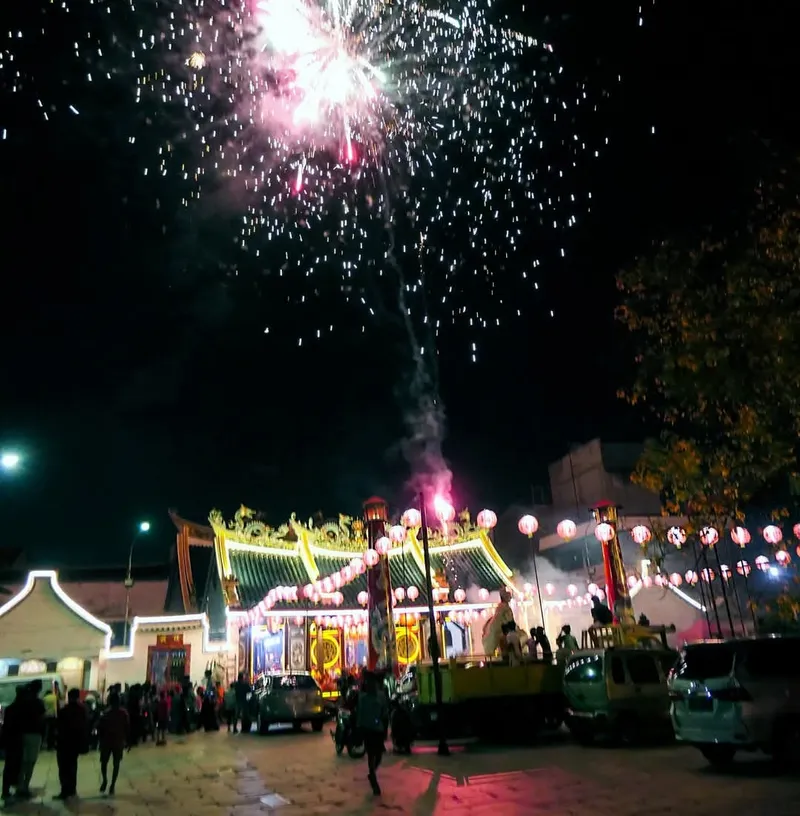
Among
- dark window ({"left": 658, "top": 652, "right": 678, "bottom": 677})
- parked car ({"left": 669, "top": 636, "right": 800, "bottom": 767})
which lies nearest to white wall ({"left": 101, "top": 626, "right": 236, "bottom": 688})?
dark window ({"left": 658, "top": 652, "right": 678, "bottom": 677})

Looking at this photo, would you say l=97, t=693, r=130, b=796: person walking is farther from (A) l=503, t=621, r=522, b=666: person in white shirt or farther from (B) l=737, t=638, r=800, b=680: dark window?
(B) l=737, t=638, r=800, b=680: dark window

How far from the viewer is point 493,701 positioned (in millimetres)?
13320

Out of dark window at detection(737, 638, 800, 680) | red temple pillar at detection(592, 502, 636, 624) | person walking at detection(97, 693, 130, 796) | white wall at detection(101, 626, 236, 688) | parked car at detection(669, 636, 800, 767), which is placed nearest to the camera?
parked car at detection(669, 636, 800, 767)

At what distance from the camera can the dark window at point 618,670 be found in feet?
39.1

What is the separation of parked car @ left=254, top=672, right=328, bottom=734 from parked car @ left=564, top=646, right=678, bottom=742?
7.49m

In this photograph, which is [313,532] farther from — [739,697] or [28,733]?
[739,697]

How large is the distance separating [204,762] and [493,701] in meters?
5.31

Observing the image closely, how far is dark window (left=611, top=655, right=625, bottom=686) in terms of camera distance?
11918 millimetres

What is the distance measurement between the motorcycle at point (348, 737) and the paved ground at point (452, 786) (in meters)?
0.36

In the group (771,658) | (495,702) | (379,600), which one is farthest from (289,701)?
(771,658)

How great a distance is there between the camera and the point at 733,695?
28.5ft

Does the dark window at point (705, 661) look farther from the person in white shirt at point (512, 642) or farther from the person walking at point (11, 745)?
the person walking at point (11, 745)

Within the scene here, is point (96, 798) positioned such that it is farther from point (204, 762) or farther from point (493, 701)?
point (493, 701)

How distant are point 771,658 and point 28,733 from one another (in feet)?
31.9
